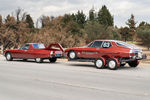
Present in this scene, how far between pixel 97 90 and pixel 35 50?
34.7 feet

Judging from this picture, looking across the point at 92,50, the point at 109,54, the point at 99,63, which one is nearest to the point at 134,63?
the point at 109,54

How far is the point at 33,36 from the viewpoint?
41.5m

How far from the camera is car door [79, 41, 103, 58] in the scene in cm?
1466

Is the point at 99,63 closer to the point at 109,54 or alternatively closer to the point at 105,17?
the point at 109,54

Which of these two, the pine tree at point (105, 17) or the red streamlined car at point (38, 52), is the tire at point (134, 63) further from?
the pine tree at point (105, 17)

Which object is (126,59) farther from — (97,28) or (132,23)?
(132,23)

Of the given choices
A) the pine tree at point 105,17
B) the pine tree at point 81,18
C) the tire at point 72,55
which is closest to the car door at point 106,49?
the tire at point 72,55

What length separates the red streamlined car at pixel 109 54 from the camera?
1364cm

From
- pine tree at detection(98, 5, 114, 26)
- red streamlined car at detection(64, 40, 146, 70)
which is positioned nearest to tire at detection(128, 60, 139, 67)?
red streamlined car at detection(64, 40, 146, 70)

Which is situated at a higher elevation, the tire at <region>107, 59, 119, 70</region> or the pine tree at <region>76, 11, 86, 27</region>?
the pine tree at <region>76, 11, 86, 27</region>

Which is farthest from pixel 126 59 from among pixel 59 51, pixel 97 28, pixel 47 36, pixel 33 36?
pixel 97 28

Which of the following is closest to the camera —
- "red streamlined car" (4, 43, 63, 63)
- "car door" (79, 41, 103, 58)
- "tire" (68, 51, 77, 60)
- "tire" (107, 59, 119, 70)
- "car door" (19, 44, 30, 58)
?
"tire" (107, 59, 119, 70)

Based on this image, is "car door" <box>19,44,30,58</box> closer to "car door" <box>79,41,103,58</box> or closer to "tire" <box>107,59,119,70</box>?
"car door" <box>79,41,103,58</box>

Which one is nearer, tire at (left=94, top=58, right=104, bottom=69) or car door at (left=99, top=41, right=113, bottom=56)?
tire at (left=94, top=58, right=104, bottom=69)
